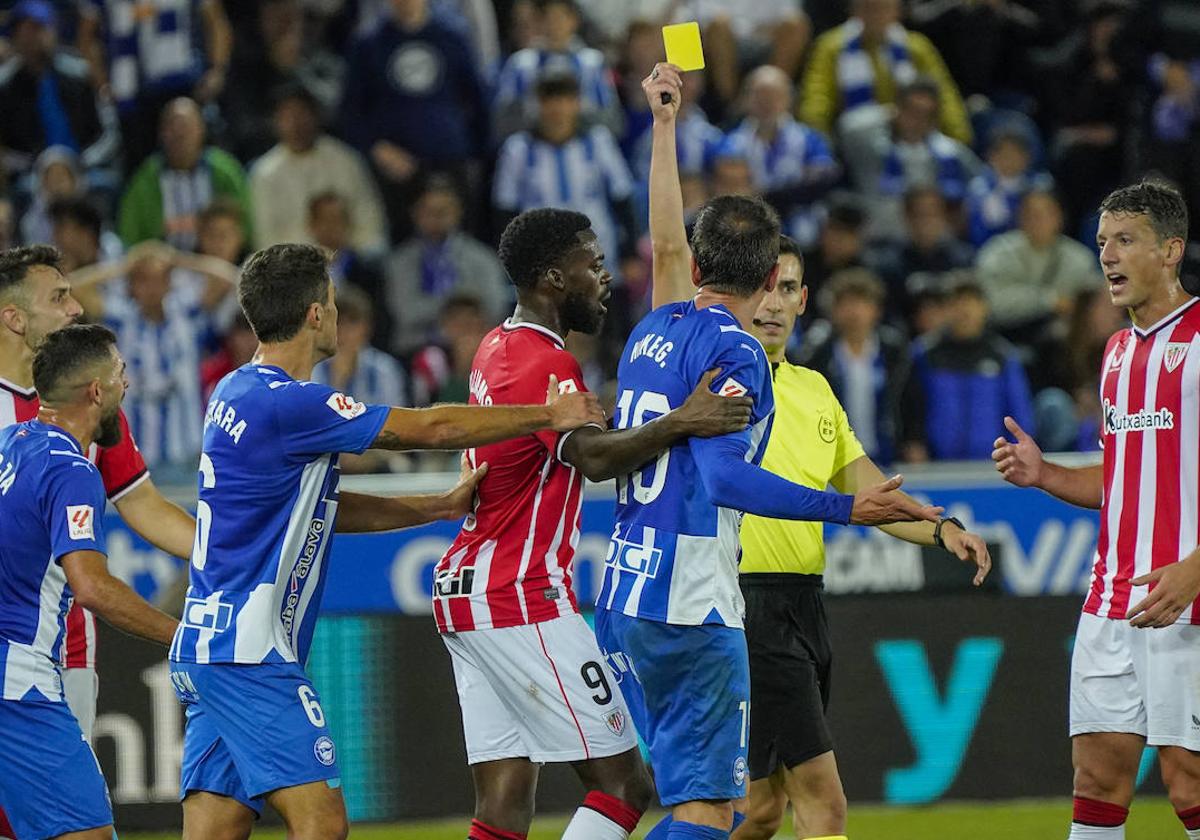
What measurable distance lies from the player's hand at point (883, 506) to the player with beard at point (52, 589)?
2.23m

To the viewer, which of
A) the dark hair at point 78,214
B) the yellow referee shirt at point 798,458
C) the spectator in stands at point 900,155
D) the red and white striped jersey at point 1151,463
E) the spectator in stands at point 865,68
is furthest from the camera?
the spectator in stands at point 865,68

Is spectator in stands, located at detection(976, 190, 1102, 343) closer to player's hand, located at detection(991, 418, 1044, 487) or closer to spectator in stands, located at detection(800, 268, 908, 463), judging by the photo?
spectator in stands, located at detection(800, 268, 908, 463)

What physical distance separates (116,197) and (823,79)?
5587 millimetres

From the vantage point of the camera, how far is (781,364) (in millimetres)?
7594

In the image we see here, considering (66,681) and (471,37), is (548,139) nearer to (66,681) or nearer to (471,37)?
(471,37)

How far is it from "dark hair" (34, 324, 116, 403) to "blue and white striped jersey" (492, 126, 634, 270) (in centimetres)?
768

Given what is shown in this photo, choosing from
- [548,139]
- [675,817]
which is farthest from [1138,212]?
[548,139]

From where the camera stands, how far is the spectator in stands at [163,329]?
481 inches

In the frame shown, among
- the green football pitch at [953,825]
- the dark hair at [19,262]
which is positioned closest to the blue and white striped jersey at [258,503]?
the dark hair at [19,262]

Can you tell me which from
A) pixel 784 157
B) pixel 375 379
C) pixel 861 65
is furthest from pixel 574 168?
pixel 861 65

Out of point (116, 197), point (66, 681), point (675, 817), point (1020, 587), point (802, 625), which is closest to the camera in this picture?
point (675, 817)

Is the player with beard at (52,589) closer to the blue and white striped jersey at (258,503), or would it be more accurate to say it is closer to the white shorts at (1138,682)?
the blue and white striped jersey at (258,503)

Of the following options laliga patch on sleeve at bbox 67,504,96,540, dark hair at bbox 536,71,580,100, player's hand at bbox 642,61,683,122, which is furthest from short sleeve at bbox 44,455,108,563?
dark hair at bbox 536,71,580,100

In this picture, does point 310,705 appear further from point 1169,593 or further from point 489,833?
point 1169,593
